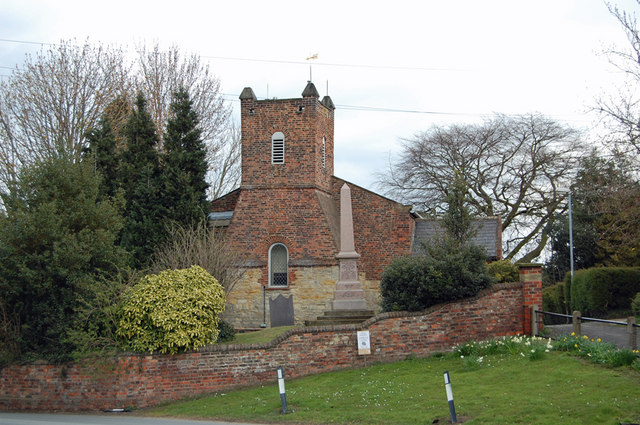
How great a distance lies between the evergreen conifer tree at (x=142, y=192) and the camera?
2239cm

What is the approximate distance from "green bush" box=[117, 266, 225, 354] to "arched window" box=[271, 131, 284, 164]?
34.5ft

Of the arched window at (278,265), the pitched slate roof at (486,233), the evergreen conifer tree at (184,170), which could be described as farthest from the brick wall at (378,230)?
the evergreen conifer tree at (184,170)

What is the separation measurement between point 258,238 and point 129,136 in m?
6.15

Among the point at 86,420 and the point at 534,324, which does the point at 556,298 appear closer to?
the point at 534,324

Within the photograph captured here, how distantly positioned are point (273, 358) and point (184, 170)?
355 inches

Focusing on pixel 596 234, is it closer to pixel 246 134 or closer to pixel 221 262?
pixel 246 134

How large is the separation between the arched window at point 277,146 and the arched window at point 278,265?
3.51 m

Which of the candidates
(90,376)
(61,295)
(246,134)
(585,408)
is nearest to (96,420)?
(90,376)

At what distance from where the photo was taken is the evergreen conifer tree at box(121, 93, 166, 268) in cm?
2239

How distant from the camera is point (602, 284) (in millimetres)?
27547

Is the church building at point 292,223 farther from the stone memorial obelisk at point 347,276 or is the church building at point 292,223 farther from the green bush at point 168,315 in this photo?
the green bush at point 168,315

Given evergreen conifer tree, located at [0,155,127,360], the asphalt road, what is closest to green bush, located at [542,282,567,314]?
evergreen conifer tree, located at [0,155,127,360]

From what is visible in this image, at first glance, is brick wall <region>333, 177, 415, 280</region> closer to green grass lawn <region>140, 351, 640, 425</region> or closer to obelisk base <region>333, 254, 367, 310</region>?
obelisk base <region>333, 254, 367, 310</region>

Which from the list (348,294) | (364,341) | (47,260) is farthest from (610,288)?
(47,260)
